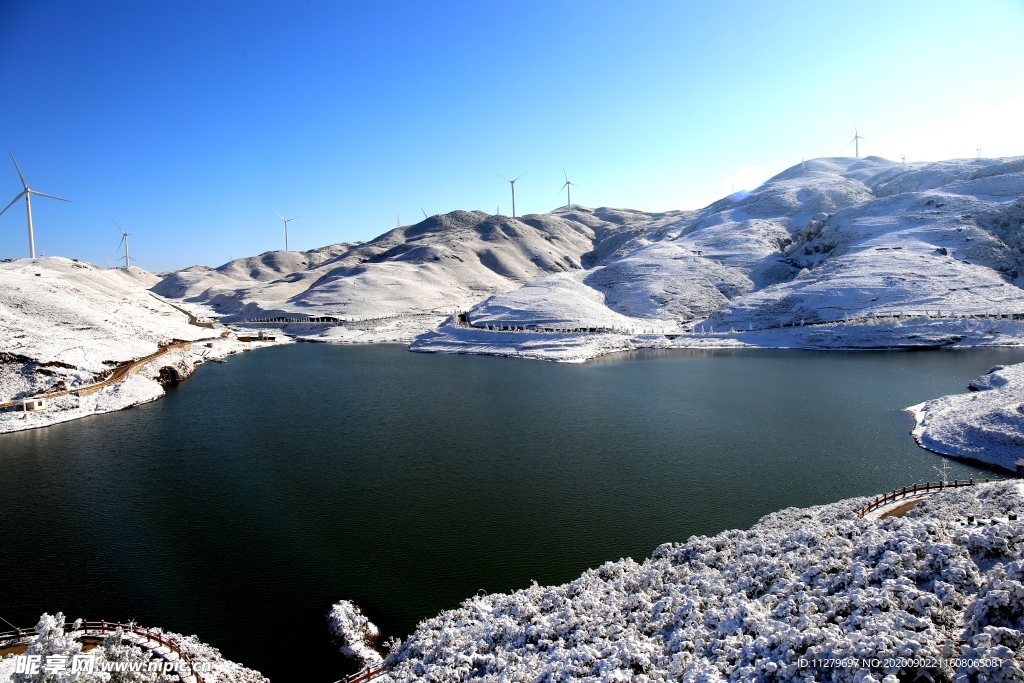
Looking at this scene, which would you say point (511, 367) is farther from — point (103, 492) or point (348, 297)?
point (348, 297)

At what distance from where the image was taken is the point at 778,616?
44.9 feet

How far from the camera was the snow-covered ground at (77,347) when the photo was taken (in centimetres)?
5053

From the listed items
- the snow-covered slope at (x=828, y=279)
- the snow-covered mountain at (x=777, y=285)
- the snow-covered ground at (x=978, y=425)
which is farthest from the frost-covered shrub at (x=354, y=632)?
the snow-covered slope at (x=828, y=279)

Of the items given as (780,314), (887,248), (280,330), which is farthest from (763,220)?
(280,330)

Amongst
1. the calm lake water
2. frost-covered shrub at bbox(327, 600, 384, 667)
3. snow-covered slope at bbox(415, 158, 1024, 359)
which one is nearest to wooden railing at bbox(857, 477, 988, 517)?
the calm lake water

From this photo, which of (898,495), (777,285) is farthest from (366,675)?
(777,285)

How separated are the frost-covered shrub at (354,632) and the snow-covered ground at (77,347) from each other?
40740mm

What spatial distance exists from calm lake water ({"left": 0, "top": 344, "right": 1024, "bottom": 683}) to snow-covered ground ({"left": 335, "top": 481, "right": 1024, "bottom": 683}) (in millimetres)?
3338

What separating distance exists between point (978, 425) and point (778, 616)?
109ft

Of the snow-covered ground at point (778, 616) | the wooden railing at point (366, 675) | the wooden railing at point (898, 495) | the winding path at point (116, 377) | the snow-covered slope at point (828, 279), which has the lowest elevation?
the wooden railing at point (366, 675)

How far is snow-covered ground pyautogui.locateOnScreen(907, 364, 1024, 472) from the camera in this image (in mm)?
33188

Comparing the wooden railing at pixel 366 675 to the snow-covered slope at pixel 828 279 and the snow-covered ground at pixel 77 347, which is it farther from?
the snow-covered slope at pixel 828 279

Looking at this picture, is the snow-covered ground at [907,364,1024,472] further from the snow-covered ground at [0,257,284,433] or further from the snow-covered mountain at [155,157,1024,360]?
the snow-covered ground at [0,257,284,433]

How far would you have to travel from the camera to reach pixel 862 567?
14453 mm
